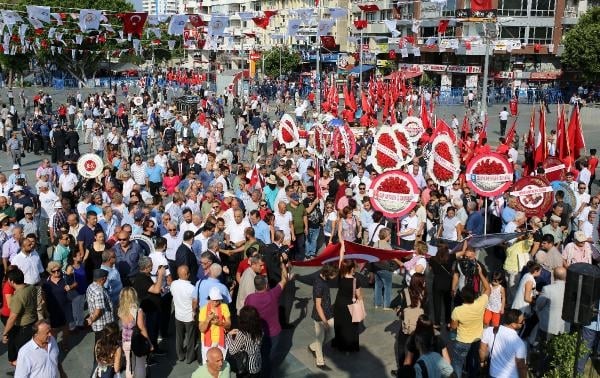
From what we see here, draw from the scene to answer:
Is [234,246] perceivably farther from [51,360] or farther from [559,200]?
[559,200]

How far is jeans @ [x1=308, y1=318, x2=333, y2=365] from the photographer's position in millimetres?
8125

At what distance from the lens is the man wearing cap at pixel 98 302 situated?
24.4 feet

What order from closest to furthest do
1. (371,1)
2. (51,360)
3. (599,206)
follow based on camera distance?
(51,360) < (599,206) < (371,1)

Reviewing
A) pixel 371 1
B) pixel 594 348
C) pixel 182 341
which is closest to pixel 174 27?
pixel 182 341

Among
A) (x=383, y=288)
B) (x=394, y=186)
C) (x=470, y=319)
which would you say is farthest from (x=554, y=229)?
(x=470, y=319)

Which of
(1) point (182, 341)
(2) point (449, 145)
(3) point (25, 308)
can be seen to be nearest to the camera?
(3) point (25, 308)

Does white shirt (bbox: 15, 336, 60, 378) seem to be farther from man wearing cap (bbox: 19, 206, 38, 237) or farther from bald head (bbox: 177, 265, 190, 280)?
man wearing cap (bbox: 19, 206, 38, 237)

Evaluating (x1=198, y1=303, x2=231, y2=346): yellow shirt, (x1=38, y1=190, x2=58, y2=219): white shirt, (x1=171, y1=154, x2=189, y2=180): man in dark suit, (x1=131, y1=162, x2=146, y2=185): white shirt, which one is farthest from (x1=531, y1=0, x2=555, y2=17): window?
(x1=198, y1=303, x2=231, y2=346): yellow shirt

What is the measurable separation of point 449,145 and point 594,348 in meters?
5.53

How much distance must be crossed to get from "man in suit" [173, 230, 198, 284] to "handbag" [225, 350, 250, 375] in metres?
2.39

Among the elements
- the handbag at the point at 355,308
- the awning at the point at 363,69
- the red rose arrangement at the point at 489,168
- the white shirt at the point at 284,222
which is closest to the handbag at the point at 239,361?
the handbag at the point at 355,308

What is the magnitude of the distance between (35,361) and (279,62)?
66537mm

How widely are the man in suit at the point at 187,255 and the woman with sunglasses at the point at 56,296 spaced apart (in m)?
1.51

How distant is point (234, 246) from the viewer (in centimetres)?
1023
